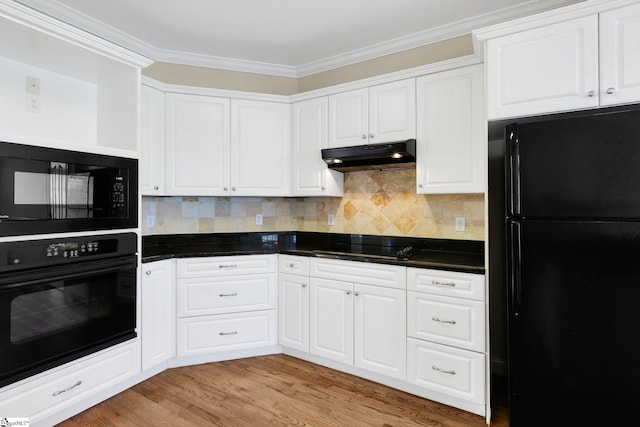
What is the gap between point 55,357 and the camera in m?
1.94

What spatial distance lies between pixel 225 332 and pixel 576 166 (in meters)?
2.55

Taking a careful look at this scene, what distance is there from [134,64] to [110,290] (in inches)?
57.7

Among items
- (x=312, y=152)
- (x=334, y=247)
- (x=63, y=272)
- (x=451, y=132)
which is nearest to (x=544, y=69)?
(x=451, y=132)

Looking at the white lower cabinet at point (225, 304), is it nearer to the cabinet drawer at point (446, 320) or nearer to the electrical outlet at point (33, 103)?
the cabinet drawer at point (446, 320)

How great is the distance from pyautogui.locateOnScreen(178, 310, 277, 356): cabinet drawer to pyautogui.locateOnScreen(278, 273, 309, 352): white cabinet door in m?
0.09

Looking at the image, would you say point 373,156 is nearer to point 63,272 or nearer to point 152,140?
point 152,140

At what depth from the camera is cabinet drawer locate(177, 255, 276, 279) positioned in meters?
2.76

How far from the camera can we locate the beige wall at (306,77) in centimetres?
280

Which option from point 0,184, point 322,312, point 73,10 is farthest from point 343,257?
point 73,10

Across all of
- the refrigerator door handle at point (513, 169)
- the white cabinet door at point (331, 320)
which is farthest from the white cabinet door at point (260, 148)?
the refrigerator door handle at point (513, 169)

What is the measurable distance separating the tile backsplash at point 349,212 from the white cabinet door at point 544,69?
2.88 feet

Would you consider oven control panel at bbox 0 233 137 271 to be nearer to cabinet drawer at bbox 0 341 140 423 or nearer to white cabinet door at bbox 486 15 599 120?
cabinet drawer at bbox 0 341 140 423

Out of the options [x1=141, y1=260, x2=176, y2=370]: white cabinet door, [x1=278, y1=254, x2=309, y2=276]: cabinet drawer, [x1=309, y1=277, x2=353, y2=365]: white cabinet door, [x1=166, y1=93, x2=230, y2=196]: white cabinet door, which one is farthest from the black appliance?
[x1=309, y1=277, x2=353, y2=365]: white cabinet door

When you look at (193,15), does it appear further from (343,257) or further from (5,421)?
(5,421)
